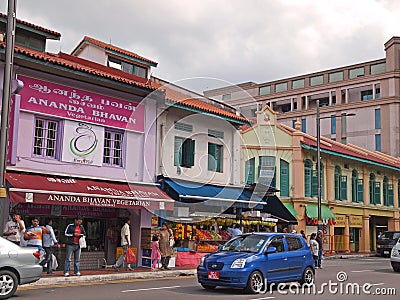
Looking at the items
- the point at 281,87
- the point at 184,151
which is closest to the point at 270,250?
the point at 184,151

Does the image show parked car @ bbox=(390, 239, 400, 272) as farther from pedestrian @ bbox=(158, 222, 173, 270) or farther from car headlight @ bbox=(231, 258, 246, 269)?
car headlight @ bbox=(231, 258, 246, 269)

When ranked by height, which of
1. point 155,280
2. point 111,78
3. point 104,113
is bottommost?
point 155,280

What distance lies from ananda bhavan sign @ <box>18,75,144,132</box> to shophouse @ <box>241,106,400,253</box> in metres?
12.7

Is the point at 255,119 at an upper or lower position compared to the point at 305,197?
upper

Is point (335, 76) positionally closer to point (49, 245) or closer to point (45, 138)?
point (45, 138)

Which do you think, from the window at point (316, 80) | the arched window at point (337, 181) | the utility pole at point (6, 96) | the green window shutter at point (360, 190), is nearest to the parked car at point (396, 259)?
the utility pole at point (6, 96)

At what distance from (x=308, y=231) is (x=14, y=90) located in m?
23.8

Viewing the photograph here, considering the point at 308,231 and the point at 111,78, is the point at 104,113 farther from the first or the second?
the point at 308,231

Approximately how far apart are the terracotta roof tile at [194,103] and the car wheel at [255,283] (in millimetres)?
10514

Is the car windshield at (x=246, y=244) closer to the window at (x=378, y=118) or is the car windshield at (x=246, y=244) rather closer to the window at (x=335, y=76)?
the window at (x=378, y=118)

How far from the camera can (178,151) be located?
23188mm

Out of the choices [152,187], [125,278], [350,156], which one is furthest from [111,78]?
[350,156]

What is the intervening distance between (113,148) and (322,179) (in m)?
20.9

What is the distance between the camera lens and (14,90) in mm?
17203
